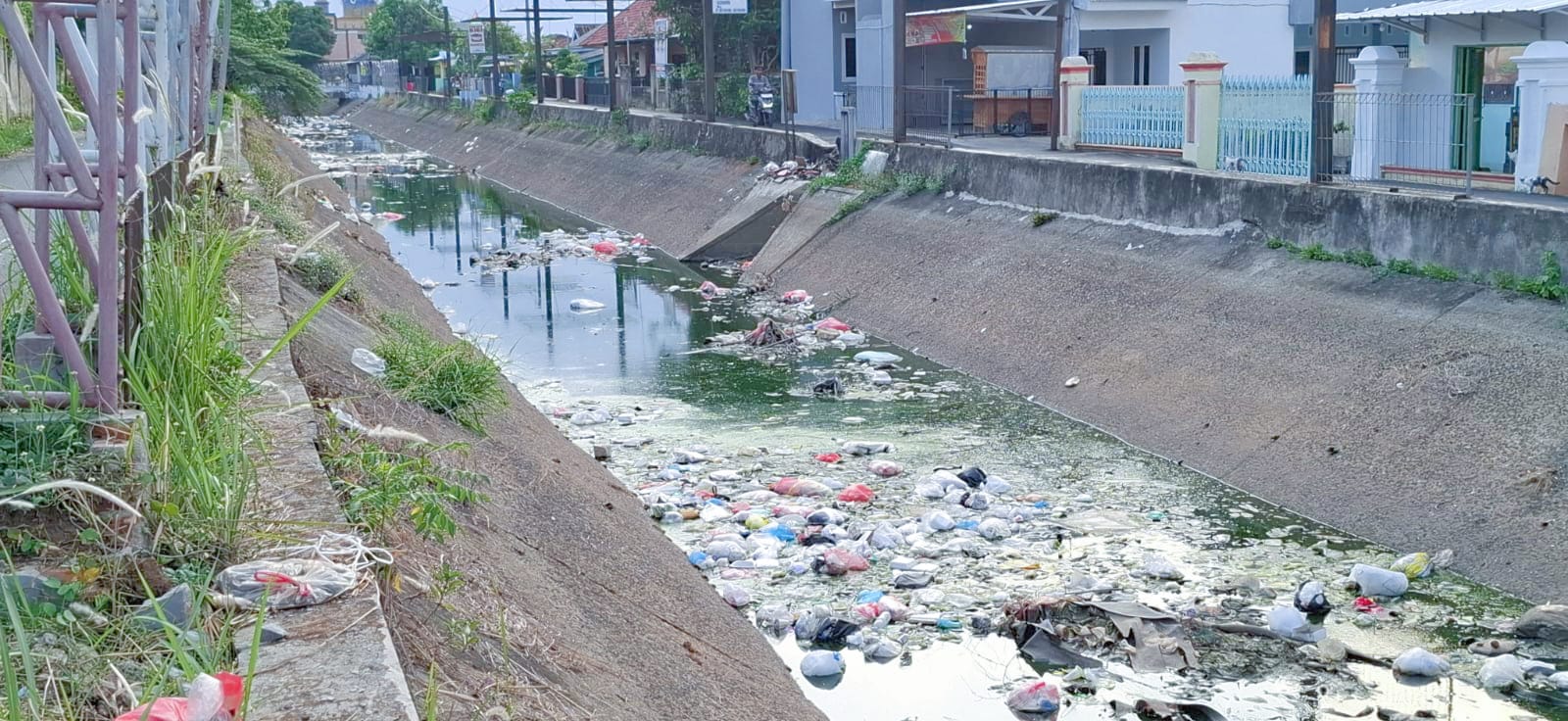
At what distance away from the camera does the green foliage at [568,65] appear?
45.9 m

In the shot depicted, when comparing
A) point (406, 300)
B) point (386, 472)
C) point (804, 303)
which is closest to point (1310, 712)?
point (386, 472)

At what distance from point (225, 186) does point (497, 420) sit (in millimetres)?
3829

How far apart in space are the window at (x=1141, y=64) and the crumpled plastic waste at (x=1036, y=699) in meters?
18.0

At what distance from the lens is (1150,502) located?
334 inches

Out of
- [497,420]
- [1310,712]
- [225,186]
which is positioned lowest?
[1310,712]

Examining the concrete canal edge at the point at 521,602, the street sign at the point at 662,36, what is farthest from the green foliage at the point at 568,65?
the concrete canal edge at the point at 521,602

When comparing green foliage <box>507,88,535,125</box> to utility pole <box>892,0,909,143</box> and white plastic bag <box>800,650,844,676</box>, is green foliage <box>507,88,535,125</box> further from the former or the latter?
white plastic bag <box>800,650,844,676</box>

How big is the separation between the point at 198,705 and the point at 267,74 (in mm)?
21524

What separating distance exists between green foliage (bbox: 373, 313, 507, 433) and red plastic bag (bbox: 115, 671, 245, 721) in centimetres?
438

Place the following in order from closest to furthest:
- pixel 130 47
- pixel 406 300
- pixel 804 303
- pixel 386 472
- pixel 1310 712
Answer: pixel 130 47 → pixel 386 472 → pixel 1310 712 → pixel 406 300 → pixel 804 303

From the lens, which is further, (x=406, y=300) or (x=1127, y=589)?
(x=406, y=300)

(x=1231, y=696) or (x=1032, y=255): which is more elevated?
(x=1032, y=255)

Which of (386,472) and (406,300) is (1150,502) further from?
(406,300)

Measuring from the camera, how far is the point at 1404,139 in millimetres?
11477
